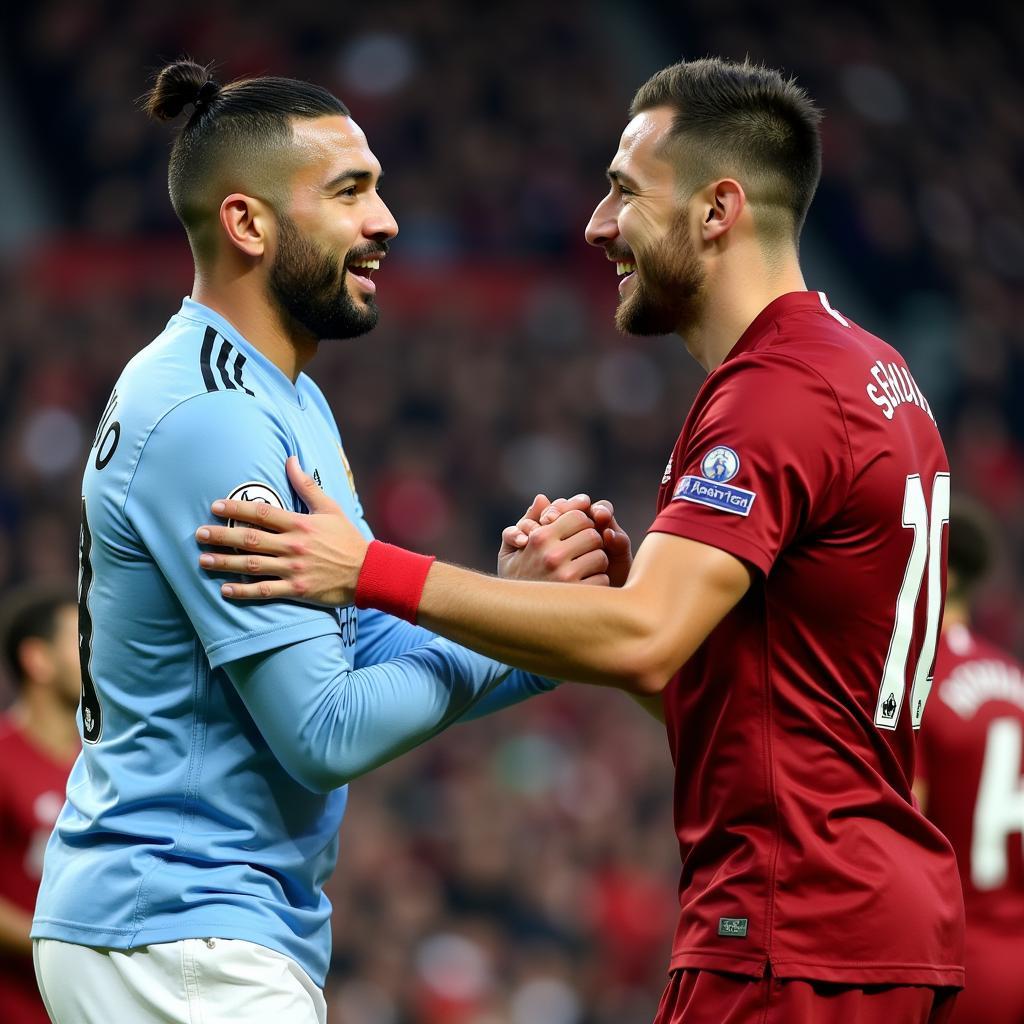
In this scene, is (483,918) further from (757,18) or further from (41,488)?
(757,18)

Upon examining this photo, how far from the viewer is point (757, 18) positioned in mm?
16406

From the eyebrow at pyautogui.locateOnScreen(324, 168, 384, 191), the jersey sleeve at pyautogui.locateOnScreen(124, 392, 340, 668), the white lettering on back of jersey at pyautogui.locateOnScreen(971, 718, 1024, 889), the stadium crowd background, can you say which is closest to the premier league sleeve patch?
the jersey sleeve at pyautogui.locateOnScreen(124, 392, 340, 668)

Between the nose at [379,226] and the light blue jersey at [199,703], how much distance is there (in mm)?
409

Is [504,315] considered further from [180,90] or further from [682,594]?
[682,594]

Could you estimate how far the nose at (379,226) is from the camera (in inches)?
120

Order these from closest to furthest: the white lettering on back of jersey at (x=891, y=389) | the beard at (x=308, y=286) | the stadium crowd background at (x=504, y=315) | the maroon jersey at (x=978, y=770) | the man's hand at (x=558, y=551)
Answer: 1. the white lettering on back of jersey at (x=891, y=389)
2. the man's hand at (x=558, y=551)
3. the beard at (x=308, y=286)
4. the maroon jersey at (x=978, y=770)
5. the stadium crowd background at (x=504, y=315)

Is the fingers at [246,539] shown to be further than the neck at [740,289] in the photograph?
No

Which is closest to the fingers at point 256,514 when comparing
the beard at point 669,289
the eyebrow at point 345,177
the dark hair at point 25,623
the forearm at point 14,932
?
the eyebrow at point 345,177

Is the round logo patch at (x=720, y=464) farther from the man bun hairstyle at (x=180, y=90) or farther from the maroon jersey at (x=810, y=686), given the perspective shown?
the man bun hairstyle at (x=180, y=90)

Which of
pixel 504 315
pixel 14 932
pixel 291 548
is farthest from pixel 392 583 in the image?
pixel 504 315

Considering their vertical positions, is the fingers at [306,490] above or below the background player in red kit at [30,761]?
above

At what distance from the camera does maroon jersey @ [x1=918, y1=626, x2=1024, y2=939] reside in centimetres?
497

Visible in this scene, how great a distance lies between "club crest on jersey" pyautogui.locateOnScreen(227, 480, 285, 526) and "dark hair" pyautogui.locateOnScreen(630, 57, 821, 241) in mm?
Answer: 963

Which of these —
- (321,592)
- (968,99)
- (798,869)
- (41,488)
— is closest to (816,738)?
(798,869)
